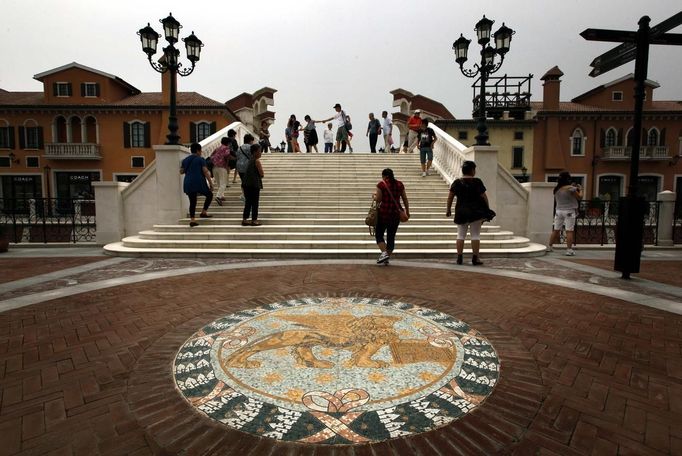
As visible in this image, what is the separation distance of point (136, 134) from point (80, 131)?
16.6 ft

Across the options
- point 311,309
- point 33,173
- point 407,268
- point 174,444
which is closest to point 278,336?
point 311,309

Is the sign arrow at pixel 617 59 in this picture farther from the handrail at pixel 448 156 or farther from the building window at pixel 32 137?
the building window at pixel 32 137

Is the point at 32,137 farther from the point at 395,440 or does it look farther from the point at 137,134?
the point at 395,440

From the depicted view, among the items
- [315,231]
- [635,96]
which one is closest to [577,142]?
[635,96]

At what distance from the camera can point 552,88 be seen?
33844mm

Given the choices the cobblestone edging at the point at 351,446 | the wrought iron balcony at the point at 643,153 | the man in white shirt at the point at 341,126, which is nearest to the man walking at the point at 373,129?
the man in white shirt at the point at 341,126

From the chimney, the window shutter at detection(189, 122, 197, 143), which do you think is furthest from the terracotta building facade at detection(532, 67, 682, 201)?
the window shutter at detection(189, 122, 197, 143)

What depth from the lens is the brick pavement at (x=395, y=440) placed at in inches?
85.2

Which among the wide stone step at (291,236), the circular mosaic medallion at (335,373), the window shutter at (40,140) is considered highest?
the window shutter at (40,140)

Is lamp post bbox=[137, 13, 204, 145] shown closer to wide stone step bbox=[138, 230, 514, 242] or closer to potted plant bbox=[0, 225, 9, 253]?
wide stone step bbox=[138, 230, 514, 242]

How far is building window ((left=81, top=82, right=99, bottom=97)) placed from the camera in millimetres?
33719

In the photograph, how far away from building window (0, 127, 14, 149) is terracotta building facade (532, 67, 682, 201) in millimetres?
47330

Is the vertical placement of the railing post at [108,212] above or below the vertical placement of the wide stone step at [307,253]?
above

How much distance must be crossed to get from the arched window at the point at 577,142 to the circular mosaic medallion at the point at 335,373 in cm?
3684
